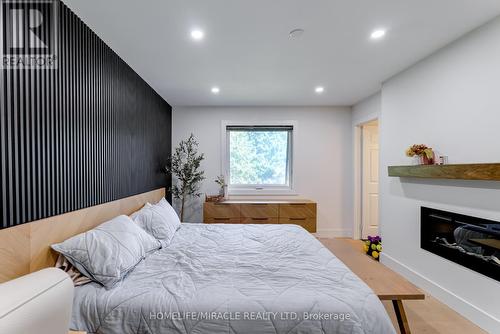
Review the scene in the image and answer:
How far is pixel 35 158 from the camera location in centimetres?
141

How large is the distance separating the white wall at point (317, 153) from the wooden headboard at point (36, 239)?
8.61ft

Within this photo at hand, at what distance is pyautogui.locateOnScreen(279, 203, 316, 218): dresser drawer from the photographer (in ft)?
12.6

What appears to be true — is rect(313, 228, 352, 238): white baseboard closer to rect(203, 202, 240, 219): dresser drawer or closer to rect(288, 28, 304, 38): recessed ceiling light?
rect(203, 202, 240, 219): dresser drawer

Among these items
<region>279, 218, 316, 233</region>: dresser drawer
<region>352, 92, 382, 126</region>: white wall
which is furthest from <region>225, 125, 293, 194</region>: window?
<region>352, 92, 382, 126</region>: white wall

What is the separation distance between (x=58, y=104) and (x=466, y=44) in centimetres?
331

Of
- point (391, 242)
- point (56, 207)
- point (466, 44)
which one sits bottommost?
point (391, 242)

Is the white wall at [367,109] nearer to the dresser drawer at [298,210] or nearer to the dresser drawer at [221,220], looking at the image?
the dresser drawer at [298,210]

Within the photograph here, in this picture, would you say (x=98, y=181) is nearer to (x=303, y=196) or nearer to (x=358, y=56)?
(x=358, y=56)

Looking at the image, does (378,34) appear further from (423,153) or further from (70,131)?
(70,131)

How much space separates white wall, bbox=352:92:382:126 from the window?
116 centimetres

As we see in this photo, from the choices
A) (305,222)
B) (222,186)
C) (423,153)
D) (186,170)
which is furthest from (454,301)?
(186,170)

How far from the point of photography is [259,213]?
3.83 m

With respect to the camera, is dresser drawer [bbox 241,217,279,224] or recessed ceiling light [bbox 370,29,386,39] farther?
dresser drawer [bbox 241,217,279,224]

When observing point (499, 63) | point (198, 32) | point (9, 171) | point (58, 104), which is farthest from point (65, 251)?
point (499, 63)
